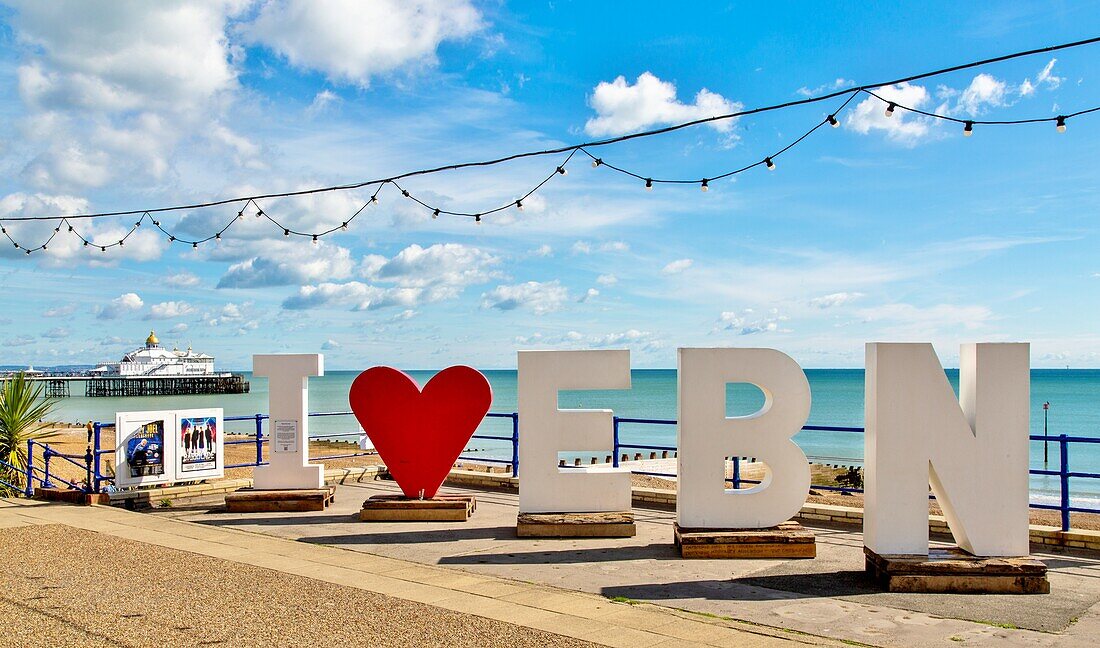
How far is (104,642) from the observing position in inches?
241

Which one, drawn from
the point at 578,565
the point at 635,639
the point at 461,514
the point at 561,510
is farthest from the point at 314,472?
the point at 635,639

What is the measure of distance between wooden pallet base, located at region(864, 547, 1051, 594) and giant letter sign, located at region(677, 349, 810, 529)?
171 cm

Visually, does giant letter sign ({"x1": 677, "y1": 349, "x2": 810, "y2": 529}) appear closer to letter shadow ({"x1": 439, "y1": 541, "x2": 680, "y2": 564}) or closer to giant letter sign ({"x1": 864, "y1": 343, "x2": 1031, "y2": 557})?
letter shadow ({"x1": 439, "y1": 541, "x2": 680, "y2": 564})

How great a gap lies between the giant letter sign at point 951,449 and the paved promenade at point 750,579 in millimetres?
640

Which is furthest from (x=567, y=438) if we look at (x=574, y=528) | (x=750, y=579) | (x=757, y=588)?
(x=757, y=588)

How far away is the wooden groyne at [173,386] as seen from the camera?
118250 millimetres

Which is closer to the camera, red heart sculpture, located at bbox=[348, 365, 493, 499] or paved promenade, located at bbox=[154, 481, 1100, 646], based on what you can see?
paved promenade, located at bbox=[154, 481, 1100, 646]

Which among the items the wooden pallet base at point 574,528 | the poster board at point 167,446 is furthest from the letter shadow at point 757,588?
the poster board at point 167,446

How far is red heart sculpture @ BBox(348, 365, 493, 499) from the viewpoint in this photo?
38.2ft

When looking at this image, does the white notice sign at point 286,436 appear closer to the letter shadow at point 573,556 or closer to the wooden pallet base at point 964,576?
the letter shadow at point 573,556

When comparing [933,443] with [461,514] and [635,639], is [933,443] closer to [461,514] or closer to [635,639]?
[635,639]

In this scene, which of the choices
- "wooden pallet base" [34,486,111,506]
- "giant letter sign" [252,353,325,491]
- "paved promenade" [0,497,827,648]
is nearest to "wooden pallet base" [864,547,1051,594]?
"paved promenade" [0,497,827,648]

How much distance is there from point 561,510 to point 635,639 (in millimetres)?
4399

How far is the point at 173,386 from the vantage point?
397ft
